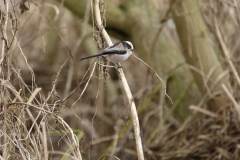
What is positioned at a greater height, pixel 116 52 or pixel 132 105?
pixel 116 52

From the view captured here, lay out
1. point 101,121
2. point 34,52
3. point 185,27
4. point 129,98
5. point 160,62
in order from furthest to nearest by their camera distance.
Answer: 1. point 34,52
2. point 101,121
3. point 160,62
4. point 185,27
5. point 129,98

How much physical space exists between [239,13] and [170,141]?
Result: 1605 millimetres

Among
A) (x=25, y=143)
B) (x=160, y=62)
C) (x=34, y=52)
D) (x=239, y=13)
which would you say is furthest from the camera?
(x=34, y=52)

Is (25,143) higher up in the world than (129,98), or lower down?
lower down

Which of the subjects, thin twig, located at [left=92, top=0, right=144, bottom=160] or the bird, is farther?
the bird

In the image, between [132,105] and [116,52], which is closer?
[132,105]

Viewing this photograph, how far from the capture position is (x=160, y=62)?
5086 millimetres

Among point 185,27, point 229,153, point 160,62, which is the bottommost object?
point 229,153

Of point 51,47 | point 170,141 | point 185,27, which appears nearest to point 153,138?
point 170,141

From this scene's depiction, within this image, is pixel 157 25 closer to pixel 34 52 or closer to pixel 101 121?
pixel 101 121

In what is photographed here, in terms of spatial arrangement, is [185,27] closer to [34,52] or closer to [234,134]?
[234,134]

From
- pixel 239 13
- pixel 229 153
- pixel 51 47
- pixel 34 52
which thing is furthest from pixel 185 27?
pixel 34 52

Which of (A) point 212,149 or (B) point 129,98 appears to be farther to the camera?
(A) point 212,149

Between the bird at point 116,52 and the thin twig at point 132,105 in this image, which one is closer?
the thin twig at point 132,105
